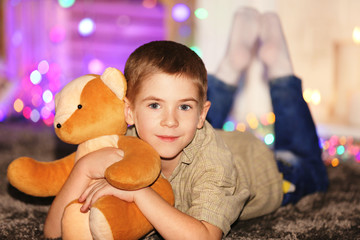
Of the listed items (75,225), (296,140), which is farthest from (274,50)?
(75,225)

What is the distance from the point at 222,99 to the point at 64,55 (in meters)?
2.72

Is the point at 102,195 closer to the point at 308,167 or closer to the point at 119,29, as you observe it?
the point at 308,167

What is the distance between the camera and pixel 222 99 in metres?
1.54

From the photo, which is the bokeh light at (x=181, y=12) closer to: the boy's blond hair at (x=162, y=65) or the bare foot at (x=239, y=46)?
the bare foot at (x=239, y=46)

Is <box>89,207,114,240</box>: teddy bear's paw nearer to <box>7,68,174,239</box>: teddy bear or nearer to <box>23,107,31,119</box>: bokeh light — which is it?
<box>7,68,174,239</box>: teddy bear

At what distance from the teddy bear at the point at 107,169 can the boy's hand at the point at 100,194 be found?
1 cm

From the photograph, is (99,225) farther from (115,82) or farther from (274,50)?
(274,50)

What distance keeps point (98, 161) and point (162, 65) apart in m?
0.25

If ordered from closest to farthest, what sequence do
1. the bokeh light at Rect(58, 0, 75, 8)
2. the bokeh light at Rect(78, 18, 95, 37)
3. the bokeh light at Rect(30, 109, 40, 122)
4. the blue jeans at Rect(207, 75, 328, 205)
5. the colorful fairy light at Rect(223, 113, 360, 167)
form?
1. the blue jeans at Rect(207, 75, 328, 205)
2. the colorful fairy light at Rect(223, 113, 360, 167)
3. the bokeh light at Rect(30, 109, 40, 122)
4. the bokeh light at Rect(58, 0, 75, 8)
5. the bokeh light at Rect(78, 18, 95, 37)

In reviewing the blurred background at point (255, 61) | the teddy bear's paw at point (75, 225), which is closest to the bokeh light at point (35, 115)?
the blurred background at point (255, 61)

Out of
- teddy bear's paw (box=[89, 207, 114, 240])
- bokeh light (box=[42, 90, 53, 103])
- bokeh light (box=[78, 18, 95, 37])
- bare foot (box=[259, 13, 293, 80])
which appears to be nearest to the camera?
teddy bear's paw (box=[89, 207, 114, 240])

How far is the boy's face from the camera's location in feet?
2.94

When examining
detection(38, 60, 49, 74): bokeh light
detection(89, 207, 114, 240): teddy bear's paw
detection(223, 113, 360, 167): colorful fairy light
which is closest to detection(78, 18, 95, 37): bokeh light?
detection(38, 60, 49, 74): bokeh light

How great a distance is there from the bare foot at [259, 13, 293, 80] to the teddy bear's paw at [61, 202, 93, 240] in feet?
3.10
